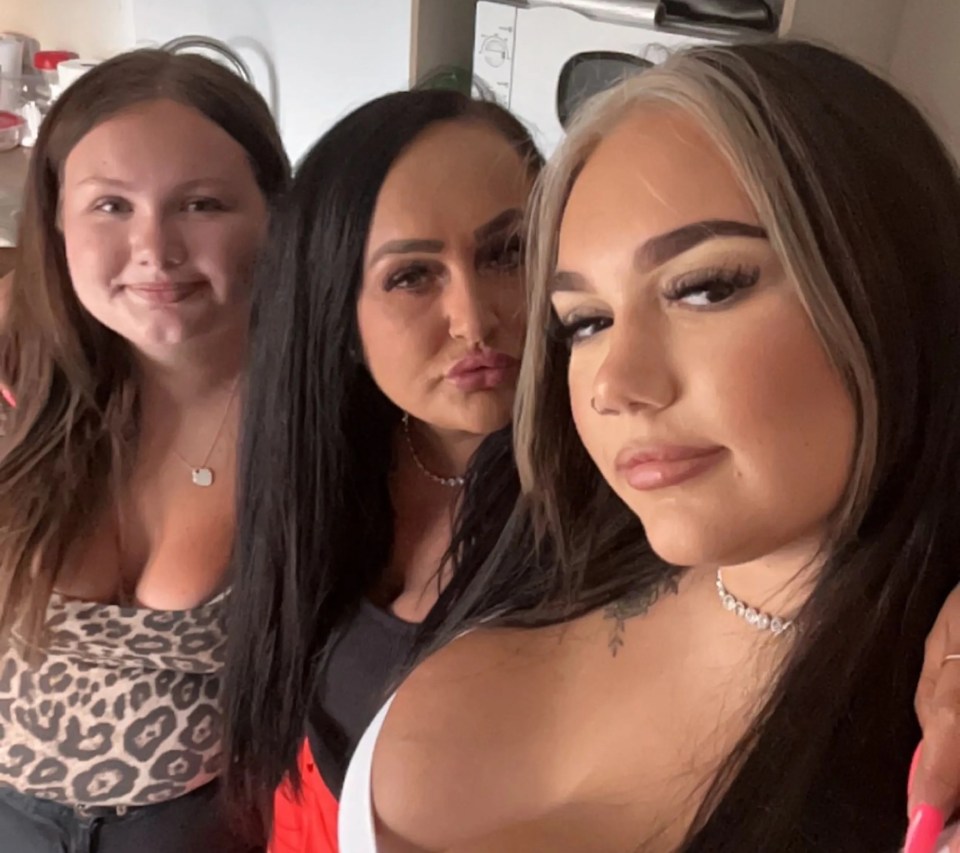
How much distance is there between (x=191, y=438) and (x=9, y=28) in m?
2.29

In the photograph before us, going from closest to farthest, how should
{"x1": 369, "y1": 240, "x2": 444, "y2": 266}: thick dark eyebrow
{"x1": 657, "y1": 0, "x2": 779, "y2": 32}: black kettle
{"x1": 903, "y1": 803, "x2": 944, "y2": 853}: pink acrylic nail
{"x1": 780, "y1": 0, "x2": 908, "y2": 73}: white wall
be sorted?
1. {"x1": 903, "y1": 803, "x2": 944, "y2": 853}: pink acrylic nail
2. {"x1": 369, "y1": 240, "x2": 444, "y2": 266}: thick dark eyebrow
3. {"x1": 780, "y1": 0, "x2": 908, "y2": 73}: white wall
4. {"x1": 657, "y1": 0, "x2": 779, "y2": 32}: black kettle

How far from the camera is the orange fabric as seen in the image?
978mm

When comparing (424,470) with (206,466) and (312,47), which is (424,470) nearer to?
(206,466)

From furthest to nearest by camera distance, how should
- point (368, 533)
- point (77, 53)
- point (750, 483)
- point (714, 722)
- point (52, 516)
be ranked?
point (77, 53) < point (52, 516) < point (368, 533) < point (714, 722) < point (750, 483)

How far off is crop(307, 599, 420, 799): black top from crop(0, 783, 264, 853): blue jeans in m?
0.27

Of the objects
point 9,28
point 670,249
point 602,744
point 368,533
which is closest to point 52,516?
point 368,533

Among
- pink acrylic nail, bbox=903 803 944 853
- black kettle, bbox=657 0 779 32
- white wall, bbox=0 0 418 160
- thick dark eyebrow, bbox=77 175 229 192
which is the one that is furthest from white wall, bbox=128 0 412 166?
pink acrylic nail, bbox=903 803 944 853

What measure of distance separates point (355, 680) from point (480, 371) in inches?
13.0

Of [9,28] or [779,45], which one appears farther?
[9,28]

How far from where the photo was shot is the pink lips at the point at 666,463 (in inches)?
22.1

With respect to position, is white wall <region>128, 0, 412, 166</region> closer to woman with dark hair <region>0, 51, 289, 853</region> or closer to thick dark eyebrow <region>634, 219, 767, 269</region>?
woman with dark hair <region>0, 51, 289, 853</region>

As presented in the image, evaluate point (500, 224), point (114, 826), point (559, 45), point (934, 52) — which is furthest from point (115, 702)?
point (934, 52)

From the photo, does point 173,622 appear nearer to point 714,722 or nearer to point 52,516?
point 52,516

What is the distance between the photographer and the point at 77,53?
9.28ft
